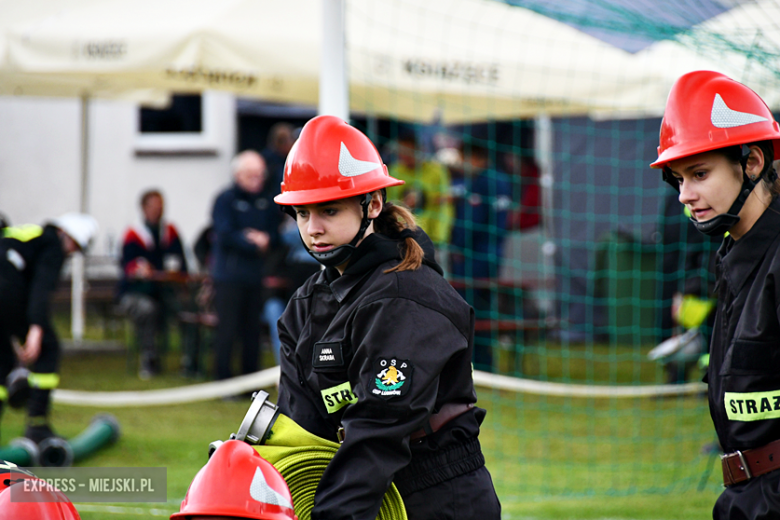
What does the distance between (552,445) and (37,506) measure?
513 cm

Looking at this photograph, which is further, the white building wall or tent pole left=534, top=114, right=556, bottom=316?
the white building wall

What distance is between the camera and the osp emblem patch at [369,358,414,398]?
2186mm

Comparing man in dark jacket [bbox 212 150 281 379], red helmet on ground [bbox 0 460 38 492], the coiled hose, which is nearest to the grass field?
man in dark jacket [bbox 212 150 281 379]

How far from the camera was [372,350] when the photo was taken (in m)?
2.24

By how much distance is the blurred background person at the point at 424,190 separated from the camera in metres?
8.76

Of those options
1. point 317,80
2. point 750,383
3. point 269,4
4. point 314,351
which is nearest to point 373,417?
point 314,351

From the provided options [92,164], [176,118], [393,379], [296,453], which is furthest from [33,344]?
[176,118]

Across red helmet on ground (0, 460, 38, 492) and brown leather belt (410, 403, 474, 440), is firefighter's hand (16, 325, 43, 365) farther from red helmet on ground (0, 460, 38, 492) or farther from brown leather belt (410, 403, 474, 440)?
brown leather belt (410, 403, 474, 440)

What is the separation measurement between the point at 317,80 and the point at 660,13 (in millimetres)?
2815

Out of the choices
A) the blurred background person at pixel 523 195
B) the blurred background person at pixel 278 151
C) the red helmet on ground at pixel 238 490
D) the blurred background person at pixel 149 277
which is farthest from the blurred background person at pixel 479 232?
the red helmet on ground at pixel 238 490

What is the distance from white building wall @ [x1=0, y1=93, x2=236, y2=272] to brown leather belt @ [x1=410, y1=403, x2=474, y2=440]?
12.4 m

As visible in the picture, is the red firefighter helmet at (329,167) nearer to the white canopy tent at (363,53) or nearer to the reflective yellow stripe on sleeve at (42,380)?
the reflective yellow stripe on sleeve at (42,380)

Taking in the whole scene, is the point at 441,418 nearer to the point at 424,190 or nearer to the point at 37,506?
the point at 37,506

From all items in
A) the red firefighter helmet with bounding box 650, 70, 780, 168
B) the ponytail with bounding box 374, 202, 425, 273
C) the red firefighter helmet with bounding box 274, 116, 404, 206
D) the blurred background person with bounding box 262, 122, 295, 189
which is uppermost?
the blurred background person with bounding box 262, 122, 295, 189
